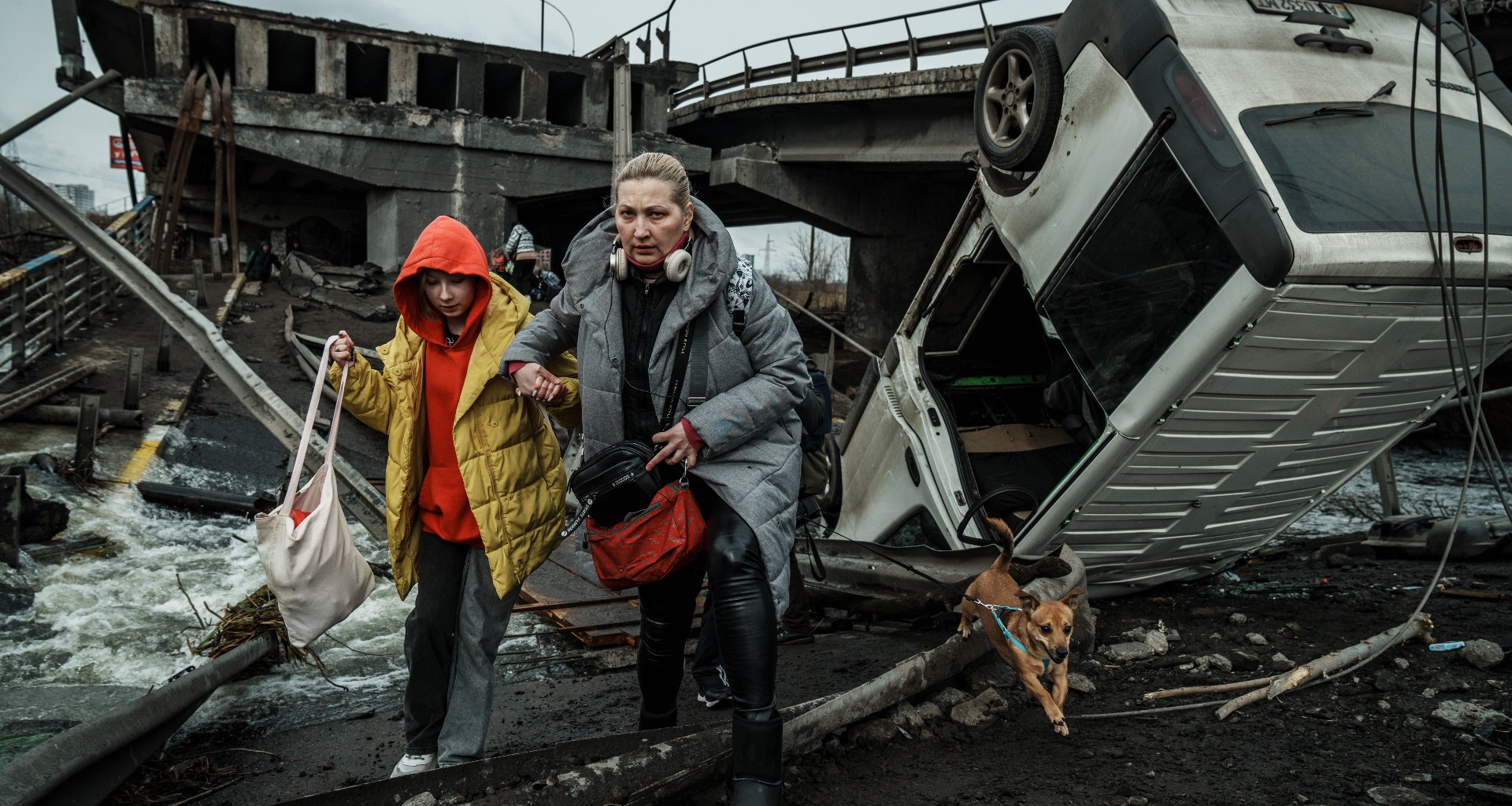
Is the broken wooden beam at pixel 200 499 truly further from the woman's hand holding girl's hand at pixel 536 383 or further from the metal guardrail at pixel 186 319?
the woman's hand holding girl's hand at pixel 536 383

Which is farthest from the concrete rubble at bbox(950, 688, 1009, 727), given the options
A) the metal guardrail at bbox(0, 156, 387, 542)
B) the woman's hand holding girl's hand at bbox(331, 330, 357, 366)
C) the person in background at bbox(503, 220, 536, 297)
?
the person in background at bbox(503, 220, 536, 297)

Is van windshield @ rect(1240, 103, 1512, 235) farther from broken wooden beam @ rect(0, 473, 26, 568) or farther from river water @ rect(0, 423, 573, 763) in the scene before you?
broken wooden beam @ rect(0, 473, 26, 568)

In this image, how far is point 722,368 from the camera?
2.89m

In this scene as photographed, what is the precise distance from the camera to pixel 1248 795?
3.16m

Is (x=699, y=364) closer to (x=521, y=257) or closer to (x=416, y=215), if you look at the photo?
(x=521, y=257)

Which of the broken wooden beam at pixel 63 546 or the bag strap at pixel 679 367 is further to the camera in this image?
the broken wooden beam at pixel 63 546

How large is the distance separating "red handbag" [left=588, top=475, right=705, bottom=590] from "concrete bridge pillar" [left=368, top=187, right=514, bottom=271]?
19.9 meters

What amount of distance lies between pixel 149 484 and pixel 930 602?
6.56 metres

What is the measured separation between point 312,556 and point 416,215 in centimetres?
2052

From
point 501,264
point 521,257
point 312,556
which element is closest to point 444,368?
point 312,556

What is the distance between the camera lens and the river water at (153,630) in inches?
165

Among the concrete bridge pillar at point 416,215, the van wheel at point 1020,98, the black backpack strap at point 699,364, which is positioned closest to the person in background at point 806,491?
the van wheel at point 1020,98

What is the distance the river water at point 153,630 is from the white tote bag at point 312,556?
1.25 metres

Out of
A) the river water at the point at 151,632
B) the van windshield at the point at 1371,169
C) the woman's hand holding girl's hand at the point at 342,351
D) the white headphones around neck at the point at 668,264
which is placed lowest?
the river water at the point at 151,632
